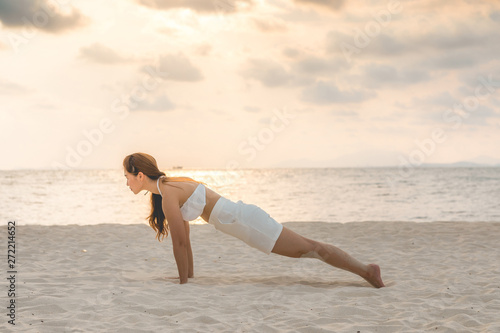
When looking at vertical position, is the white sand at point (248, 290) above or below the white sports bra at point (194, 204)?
below

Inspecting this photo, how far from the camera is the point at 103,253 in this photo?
708 cm

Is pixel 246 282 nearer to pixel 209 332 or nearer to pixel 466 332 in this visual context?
pixel 209 332

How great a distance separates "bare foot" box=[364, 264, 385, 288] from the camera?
4645 mm

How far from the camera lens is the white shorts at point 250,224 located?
450 cm

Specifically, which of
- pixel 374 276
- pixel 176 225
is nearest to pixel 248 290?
pixel 176 225

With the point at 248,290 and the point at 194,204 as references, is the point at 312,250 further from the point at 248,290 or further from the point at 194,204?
the point at 194,204

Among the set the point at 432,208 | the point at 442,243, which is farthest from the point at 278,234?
the point at 432,208

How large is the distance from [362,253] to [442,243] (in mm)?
1731

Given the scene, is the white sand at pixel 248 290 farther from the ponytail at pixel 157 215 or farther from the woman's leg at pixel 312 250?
the ponytail at pixel 157 215

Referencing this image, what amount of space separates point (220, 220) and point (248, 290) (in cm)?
78

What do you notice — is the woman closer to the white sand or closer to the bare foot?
the bare foot

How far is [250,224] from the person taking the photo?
4504mm

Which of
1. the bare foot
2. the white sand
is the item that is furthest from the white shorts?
the bare foot

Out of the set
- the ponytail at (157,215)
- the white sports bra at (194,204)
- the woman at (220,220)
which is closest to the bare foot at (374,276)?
the woman at (220,220)
